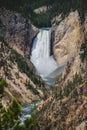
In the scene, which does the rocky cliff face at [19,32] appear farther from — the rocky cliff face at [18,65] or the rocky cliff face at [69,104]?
the rocky cliff face at [69,104]

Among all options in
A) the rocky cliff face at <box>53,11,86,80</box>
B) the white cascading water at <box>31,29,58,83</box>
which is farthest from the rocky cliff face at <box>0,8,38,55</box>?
the rocky cliff face at <box>53,11,86,80</box>

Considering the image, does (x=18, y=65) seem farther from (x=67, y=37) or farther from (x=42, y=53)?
(x=42, y=53)

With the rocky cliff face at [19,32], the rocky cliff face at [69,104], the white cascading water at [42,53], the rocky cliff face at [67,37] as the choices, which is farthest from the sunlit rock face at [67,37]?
the rocky cliff face at [69,104]

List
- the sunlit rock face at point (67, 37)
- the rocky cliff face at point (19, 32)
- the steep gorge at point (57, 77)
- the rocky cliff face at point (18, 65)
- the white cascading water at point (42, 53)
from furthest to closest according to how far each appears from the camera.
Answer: the white cascading water at point (42, 53) → the rocky cliff face at point (19, 32) → the sunlit rock face at point (67, 37) → the rocky cliff face at point (18, 65) → the steep gorge at point (57, 77)

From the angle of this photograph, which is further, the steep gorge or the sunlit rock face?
the sunlit rock face

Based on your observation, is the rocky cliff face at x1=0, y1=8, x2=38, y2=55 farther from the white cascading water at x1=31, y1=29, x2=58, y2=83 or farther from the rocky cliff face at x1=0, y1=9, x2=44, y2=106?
the white cascading water at x1=31, y1=29, x2=58, y2=83

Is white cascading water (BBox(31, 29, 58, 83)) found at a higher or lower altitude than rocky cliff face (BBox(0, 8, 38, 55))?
lower

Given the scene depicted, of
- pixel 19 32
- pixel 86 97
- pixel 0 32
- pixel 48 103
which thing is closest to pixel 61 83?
pixel 48 103

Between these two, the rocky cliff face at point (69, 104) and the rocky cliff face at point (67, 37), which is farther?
the rocky cliff face at point (67, 37)
